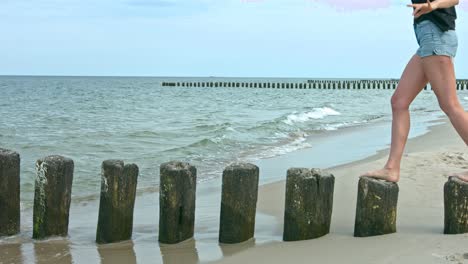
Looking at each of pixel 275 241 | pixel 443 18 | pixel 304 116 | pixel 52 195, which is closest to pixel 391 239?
pixel 275 241

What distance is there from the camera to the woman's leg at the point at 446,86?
4629mm

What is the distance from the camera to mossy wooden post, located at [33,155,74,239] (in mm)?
5312

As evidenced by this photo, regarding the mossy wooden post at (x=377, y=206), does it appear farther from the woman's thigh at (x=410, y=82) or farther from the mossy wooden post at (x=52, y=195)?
the mossy wooden post at (x=52, y=195)

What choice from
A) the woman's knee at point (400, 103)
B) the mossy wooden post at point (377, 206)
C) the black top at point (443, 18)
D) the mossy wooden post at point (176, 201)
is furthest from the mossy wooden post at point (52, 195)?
the black top at point (443, 18)

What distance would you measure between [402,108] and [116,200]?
2646 mm

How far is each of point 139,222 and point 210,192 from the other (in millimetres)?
2197

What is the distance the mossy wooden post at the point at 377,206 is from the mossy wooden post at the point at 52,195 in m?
2.67

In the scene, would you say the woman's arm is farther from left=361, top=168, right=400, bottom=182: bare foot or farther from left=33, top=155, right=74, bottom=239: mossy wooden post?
left=33, top=155, right=74, bottom=239: mossy wooden post

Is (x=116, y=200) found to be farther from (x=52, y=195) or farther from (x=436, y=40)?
(x=436, y=40)

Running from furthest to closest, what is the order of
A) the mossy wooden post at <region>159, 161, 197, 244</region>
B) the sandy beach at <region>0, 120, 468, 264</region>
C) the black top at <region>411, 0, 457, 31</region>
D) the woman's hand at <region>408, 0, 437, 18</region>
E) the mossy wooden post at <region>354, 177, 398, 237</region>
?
the mossy wooden post at <region>159, 161, 197, 244</region> → the mossy wooden post at <region>354, 177, 398, 237</region> → the black top at <region>411, 0, 457, 31</region> → the woman's hand at <region>408, 0, 437, 18</region> → the sandy beach at <region>0, 120, 468, 264</region>

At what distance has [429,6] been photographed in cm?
Answer: 448

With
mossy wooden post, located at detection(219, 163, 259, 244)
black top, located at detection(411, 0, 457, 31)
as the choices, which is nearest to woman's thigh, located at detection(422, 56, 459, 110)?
black top, located at detection(411, 0, 457, 31)

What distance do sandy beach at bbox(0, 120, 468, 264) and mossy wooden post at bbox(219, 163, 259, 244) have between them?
0.10m

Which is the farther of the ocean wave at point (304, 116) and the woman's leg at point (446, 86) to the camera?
the ocean wave at point (304, 116)
